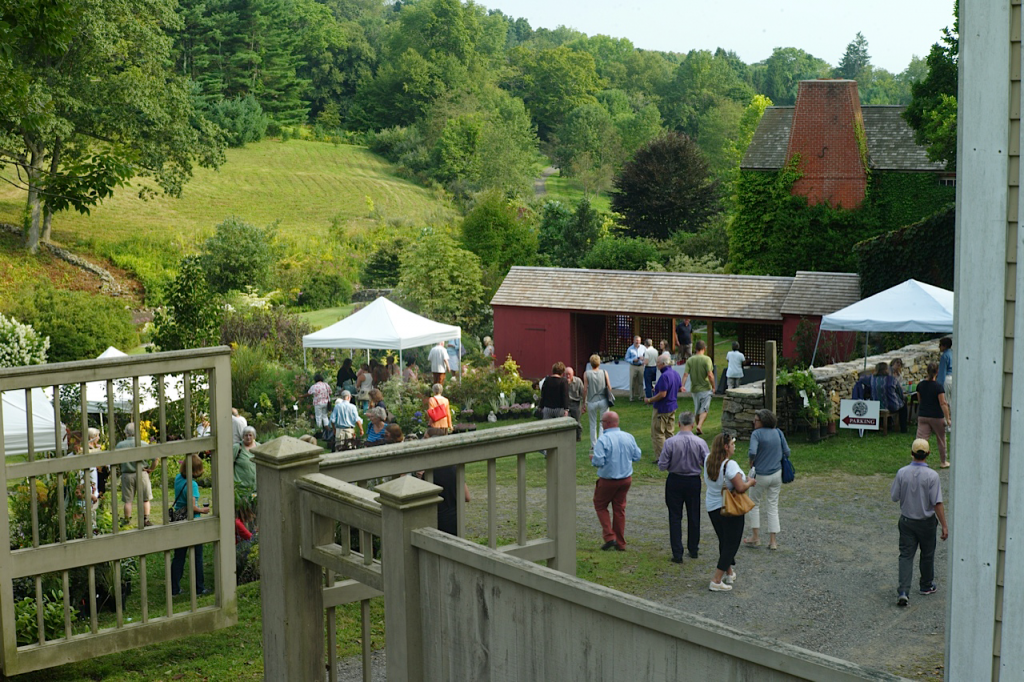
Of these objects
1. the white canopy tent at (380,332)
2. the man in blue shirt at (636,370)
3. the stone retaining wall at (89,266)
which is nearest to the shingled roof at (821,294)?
the man in blue shirt at (636,370)

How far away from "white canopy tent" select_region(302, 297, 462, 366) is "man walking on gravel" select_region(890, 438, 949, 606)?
11.8 meters

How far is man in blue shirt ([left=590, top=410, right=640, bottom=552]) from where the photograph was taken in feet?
36.9

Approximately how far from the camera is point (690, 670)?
352 centimetres

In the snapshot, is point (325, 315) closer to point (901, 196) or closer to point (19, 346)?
point (19, 346)

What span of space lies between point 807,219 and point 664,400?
70.1 feet

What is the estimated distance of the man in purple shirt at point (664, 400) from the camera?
15.6 m

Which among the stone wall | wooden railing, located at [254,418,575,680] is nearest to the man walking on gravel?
wooden railing, located at [254,418,575,680]

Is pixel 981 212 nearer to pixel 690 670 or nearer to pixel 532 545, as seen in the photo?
pixel 690 670

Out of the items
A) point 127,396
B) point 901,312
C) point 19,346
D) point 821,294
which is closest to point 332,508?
point 127,396

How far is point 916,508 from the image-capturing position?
9.45 meters

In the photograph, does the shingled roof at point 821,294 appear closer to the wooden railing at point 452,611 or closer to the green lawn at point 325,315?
the green lawn at point 325,315

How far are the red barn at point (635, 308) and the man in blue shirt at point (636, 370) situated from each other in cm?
288

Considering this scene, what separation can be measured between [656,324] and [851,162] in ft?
38.9

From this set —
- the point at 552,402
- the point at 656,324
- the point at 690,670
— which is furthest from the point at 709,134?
the point at 690,670
